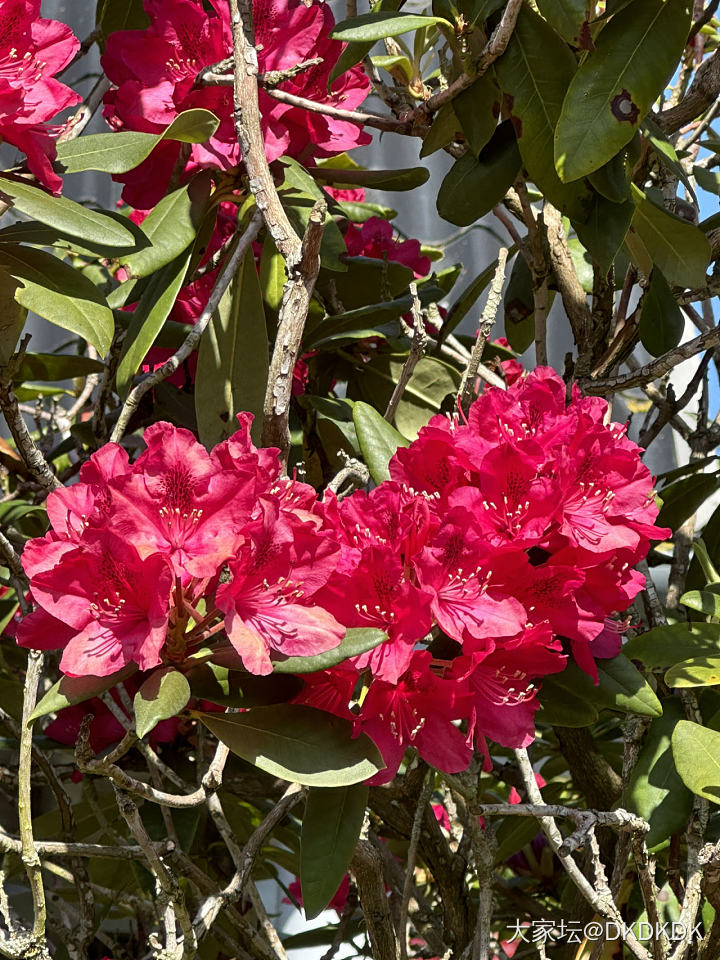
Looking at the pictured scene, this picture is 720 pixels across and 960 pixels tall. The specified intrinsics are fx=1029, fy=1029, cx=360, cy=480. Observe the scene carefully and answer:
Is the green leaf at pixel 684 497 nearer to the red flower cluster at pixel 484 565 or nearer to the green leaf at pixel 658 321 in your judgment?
the green leaf at pixel 658 321

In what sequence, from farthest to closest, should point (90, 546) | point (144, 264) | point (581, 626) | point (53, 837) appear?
point (53, 837) < point (144, 264) < point (581, 626) < point (90, 546)

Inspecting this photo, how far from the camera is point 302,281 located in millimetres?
660

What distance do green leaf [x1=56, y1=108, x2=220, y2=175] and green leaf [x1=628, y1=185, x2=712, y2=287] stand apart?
1.28 ft

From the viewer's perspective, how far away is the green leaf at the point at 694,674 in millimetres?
800

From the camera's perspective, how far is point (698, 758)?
2.51ft

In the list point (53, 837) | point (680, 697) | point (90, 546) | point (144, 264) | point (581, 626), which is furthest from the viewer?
point (53, 837)

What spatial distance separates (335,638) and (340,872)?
0.59ft

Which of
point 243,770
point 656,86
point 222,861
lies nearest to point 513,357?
point 656,86

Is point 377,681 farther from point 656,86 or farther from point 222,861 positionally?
point 222,861

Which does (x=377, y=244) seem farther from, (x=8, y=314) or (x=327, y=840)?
(x=327, y=840)

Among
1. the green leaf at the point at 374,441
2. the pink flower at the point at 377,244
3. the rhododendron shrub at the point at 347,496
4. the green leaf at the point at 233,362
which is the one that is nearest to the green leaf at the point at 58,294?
the rhododendron shrub at the point at 347,496

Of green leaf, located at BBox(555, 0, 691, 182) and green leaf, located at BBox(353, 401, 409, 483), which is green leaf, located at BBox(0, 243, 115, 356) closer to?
green leaf, located at BBox(353, 401, 409, 483)

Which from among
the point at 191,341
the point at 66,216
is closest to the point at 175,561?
the point at 191,341

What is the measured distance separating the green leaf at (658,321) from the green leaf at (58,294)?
51 cm
